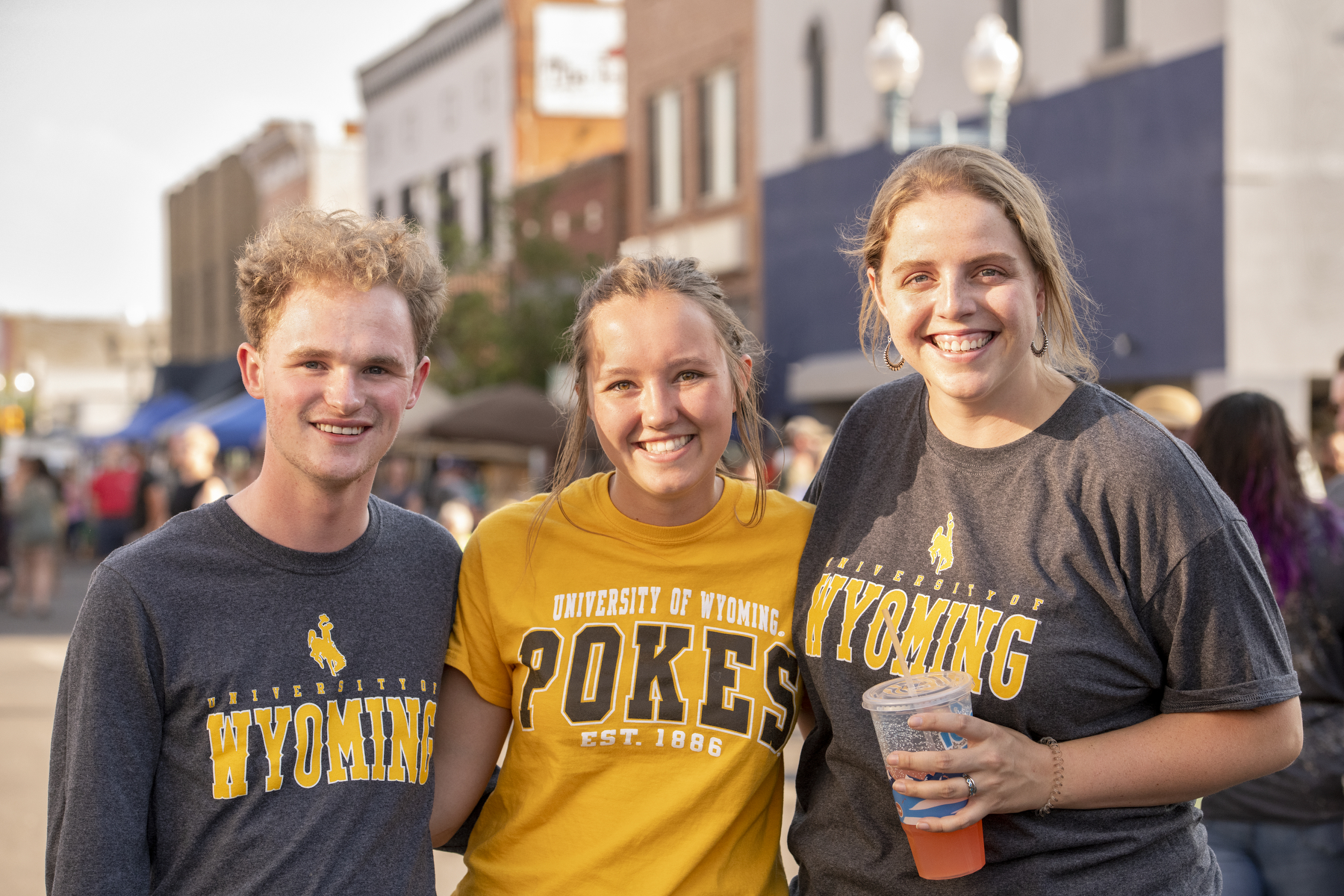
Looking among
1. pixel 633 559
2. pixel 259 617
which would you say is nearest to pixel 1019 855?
pixel 633 559

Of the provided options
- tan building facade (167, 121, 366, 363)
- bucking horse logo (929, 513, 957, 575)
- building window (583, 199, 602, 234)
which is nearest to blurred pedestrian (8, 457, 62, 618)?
building window (583, 199, 602, 234)

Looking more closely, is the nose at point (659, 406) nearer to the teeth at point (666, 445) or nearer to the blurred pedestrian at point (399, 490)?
the teeth at point (666, 445)

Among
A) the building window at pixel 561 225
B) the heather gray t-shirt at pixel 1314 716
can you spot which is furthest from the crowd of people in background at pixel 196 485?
the building window at pixel 561 225

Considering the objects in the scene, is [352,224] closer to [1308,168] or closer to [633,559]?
[633,559]

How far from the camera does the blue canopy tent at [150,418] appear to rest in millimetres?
25141

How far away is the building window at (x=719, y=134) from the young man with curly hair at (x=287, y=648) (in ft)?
57.1

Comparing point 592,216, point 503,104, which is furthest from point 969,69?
point 503,104

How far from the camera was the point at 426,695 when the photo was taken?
2.50 m

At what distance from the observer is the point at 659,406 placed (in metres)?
2.56

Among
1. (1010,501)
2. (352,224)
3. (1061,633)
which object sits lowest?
(1061,633)

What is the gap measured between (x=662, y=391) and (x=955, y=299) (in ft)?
1.93

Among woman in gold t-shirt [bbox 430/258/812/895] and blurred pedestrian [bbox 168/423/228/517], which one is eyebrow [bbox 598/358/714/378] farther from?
blurred pedestrian [bbox 168/423/228/517]

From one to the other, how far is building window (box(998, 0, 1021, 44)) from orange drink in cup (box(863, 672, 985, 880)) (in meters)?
13.6

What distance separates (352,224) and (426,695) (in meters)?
0.92
